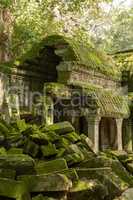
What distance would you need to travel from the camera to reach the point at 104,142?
18.8 metres

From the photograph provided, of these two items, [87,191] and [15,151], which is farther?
[15,151]

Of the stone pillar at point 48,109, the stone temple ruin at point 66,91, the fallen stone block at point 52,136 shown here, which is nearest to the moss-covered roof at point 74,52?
the stone temple ruin at point 66,91

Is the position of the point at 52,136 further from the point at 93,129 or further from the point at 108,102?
the point at 108,102

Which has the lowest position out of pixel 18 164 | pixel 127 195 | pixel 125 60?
pixel 127 195

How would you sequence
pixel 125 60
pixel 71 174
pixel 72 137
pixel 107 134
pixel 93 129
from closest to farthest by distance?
pixel 71 174, pixel 72 137, pixel 93 129, pixel 107 134, pixel 125 60

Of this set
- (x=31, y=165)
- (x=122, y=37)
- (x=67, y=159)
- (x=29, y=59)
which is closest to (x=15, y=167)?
(x=31, y=165)

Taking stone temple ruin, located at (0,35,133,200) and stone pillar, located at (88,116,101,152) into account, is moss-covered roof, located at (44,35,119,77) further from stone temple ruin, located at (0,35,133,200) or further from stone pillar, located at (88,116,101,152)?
stone pillar, located at (88,116,101,152)

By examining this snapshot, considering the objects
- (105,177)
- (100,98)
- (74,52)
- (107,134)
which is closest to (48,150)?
(105,177)

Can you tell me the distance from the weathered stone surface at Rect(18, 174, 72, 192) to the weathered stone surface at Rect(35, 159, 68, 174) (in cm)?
46

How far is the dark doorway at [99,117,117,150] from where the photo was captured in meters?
18.3

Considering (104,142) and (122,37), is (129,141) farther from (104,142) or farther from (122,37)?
(122,37)

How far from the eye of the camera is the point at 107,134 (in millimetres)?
19078

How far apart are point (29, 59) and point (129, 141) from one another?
654 centimetres

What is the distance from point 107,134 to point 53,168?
12.6 metres
